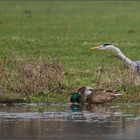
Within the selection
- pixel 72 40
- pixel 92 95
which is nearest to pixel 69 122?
pixel 92 95

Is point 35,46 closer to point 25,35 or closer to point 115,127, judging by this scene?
point 25,35

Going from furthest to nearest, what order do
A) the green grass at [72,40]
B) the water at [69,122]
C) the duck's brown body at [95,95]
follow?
the green grass at [72,40], the duck's brown body at [95,95], the water at [69,122]

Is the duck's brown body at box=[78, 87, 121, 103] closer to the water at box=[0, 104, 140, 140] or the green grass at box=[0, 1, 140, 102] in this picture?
the water at box=[0, 104, 140, 140]

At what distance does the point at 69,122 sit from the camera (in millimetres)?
14438

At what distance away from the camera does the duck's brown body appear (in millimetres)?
16484

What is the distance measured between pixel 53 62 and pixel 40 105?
4.97 ft

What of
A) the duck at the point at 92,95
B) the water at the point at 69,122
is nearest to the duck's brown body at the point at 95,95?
the duck at the point at 92,95

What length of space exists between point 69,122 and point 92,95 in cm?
215

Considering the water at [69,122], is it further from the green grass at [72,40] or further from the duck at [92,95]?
the green grass at [72,40]

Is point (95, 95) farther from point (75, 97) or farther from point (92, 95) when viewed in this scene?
point (75, 97)

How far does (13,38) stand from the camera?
27703 millimetres

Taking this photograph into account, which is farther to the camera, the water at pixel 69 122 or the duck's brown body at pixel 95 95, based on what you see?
the duck's brown body at pixel 95 95

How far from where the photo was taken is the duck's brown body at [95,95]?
1648cm

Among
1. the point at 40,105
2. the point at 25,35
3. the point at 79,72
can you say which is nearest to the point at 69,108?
the point at 40,105
